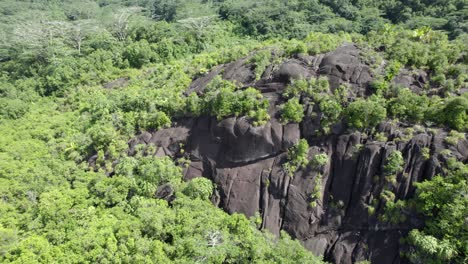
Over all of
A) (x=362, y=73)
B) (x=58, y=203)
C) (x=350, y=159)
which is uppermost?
(x=362, y=73)

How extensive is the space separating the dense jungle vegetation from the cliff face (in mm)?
1055

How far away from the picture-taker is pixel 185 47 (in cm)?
5803

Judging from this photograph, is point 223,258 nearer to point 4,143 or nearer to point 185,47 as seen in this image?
point 4,143

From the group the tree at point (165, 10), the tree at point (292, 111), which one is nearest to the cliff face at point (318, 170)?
the tree at point (292, 111)

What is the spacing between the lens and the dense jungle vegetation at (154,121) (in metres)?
23.6

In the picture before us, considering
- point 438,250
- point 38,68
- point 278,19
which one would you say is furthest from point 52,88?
point 438,250

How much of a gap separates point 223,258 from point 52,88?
132 ft

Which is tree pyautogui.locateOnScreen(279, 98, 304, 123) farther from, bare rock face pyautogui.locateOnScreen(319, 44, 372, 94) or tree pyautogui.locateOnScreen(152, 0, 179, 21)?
tree pyautogui.locateOnScreen(152, 0, 179, 21)

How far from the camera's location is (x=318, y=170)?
28438 mm

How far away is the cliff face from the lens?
2597 cm

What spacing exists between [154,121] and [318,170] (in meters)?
16.3

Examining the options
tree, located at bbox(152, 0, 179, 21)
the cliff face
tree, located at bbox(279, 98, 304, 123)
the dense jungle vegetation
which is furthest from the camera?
tree, located at bbox(152, 0, 179, 21)

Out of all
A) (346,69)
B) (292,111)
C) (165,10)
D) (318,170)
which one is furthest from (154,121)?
(165,10)

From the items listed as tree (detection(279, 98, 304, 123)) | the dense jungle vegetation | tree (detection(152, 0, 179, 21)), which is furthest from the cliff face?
tree (detection(152, 0, 179, 21))
